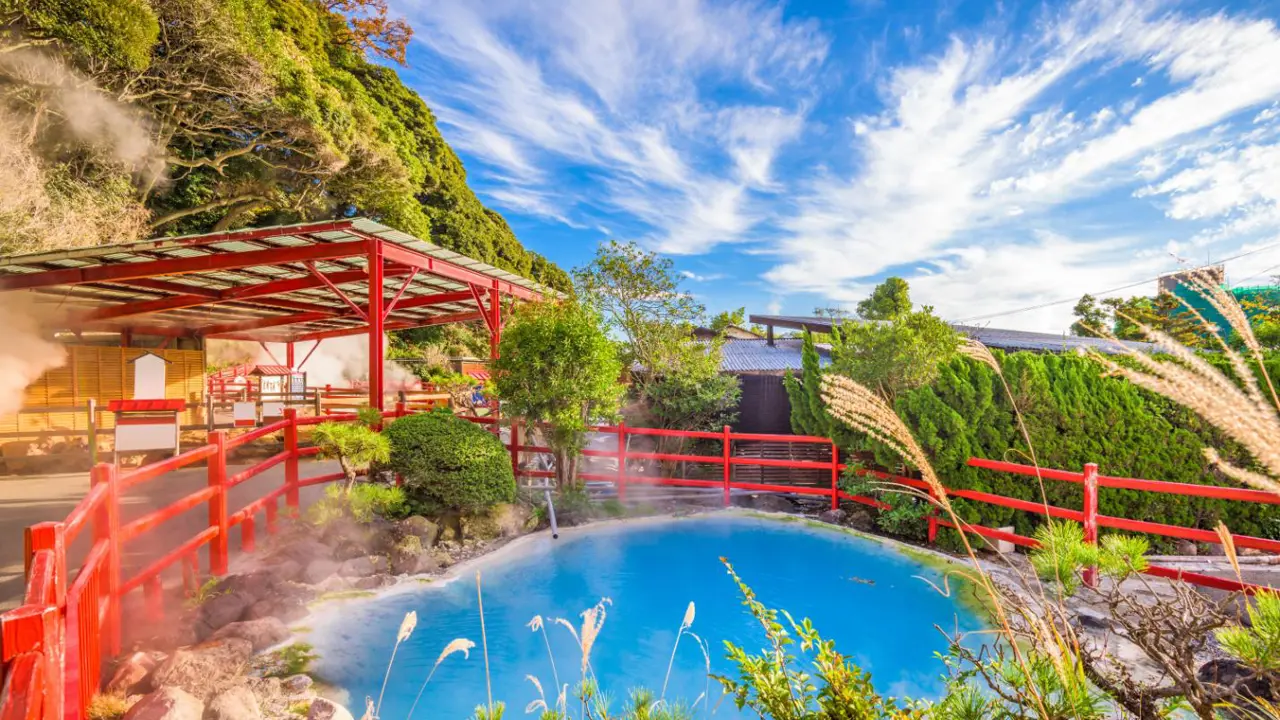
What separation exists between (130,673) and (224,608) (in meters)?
1.03

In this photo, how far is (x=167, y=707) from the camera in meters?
2.66

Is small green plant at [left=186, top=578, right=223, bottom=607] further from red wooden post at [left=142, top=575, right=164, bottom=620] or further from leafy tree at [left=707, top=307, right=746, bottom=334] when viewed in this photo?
leafy tree at [left=707, top=307, right=746, bottom=334]

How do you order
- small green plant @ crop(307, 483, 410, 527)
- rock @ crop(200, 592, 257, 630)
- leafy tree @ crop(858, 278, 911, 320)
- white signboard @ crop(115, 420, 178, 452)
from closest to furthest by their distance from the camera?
rock @ crop(200, 592, 257, 630), small green plant @ crop(307, 483, 410, 527), white signboard @ crop(115, 420, 178, 452), leafy tree @ crop(858, 278, 911, 320)

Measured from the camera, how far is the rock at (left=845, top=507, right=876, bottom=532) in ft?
22.7

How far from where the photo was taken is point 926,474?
1.71 metres

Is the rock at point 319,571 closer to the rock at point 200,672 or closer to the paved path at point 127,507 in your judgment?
the paved path at point 127,507

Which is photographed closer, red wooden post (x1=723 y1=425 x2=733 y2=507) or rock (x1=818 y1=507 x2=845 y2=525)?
rock (x1=818 y1=507 x2=845 y2=525)

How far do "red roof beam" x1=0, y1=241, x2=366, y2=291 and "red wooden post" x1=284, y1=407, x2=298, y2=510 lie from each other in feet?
7.10

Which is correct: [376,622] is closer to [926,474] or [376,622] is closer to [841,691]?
[841,691]

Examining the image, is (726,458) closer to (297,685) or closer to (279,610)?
(279,610)

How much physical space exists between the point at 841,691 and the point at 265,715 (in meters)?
2.98

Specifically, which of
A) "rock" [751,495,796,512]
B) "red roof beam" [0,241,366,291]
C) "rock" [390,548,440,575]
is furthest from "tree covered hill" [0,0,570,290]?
"rock" [751,495,796,512]

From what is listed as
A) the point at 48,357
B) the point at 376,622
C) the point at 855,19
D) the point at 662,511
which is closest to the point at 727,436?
the point at 662,511

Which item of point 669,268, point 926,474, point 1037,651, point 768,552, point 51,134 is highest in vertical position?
point 51,134
